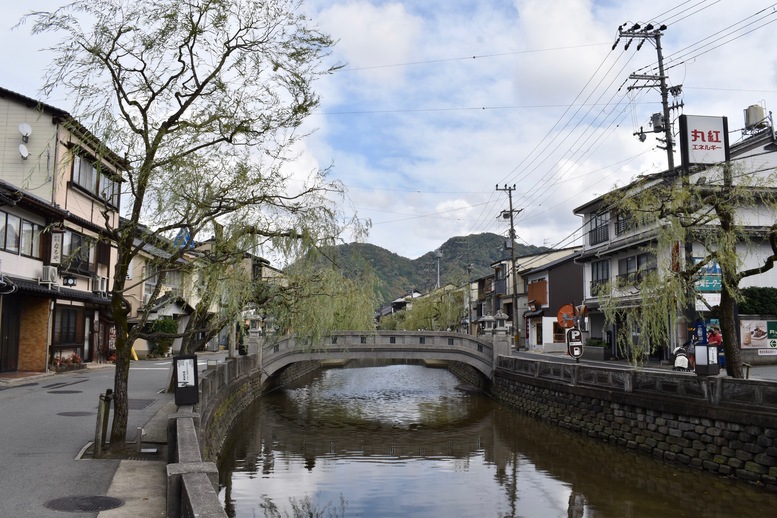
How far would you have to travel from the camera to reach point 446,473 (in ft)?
53.7

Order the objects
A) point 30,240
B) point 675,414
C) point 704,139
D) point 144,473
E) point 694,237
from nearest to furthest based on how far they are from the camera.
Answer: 1. point 144,473
2. point 675,414
3. point 694,237
4. point 704,139
5. point 30,240

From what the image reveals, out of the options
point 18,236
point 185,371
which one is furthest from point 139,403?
point 18,236

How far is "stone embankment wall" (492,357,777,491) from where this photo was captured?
1338 cm

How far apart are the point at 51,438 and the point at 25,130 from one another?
17674 mm

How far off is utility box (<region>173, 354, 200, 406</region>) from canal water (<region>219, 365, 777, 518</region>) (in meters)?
2.91

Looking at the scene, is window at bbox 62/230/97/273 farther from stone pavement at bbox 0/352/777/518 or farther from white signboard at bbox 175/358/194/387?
white signboard at bbox 175/358/194/387

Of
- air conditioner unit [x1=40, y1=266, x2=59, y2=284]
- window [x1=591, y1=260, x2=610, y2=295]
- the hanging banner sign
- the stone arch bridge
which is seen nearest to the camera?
air conditioner unit [x1=40, y1=266, x2=59, y2=284]

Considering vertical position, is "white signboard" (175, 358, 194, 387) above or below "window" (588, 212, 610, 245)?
below

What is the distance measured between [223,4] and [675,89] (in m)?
19.1

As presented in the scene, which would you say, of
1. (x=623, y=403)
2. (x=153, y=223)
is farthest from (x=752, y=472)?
(x=153, y=223)

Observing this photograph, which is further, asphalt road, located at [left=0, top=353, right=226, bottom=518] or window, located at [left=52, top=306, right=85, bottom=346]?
window, located at [left=52, top=306, right=85, bottom=346]

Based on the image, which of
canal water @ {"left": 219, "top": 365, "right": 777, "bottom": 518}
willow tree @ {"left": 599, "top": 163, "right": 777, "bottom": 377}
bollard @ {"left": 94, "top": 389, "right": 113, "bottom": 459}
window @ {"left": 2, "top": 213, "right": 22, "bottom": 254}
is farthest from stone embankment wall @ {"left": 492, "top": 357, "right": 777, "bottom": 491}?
window @ {"left": 2, "top": 213, "right": 22, "bottom": 254}

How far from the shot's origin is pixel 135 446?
422 inches

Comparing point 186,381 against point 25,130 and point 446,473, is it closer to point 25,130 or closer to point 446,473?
point 446,473
